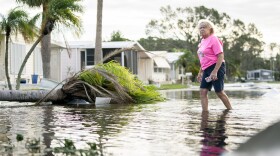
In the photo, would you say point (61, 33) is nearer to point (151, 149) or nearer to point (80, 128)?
point (80, 128)

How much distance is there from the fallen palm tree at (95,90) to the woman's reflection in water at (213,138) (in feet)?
20.5

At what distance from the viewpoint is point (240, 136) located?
17.3 ft

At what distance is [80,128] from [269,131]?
485 centimetres

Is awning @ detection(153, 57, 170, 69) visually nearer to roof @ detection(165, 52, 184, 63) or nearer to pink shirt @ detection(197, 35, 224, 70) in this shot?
roof @ detection(165, 52, 184, 63)

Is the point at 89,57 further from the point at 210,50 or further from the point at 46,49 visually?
the point at 210,50

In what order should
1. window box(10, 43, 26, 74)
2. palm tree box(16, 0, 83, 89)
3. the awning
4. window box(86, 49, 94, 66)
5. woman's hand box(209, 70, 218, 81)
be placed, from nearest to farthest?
1. woman's hand box(209, 70, 218, 81)
2. palm tree box(16, 0, 83, 89)
3. window box(10, 43, 26, 74)
4. window box(86, 49, 94, 66)
5. the awning

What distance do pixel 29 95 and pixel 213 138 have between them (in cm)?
890

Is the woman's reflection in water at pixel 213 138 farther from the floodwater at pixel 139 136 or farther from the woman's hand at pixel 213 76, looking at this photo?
the woman's hand at pixel 213 76

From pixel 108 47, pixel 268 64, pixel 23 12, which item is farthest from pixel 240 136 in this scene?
pixel 268 64

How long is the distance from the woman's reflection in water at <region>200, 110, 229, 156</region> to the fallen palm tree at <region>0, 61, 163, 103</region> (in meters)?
6.26

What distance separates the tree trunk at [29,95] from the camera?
1304cm

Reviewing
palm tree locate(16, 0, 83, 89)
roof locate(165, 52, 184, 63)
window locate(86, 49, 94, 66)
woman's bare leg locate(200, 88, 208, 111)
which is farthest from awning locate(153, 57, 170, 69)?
woman's bare leg locate(200, 88, 208, 111)

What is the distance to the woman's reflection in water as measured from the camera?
410 centimetres

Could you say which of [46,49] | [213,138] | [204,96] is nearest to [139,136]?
[213,138]
